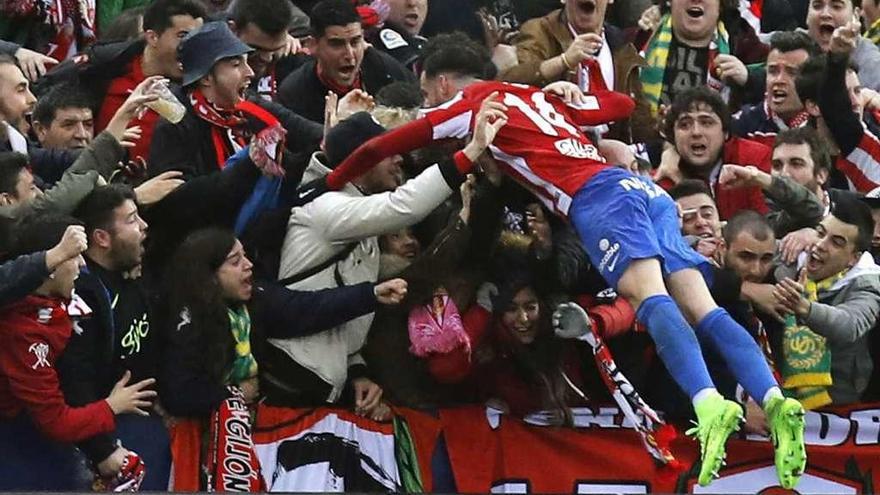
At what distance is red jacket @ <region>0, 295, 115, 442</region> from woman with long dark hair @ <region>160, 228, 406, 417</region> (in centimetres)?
53

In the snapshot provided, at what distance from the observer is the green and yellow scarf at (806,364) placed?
10539 millimetres

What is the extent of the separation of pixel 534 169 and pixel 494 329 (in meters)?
0.80

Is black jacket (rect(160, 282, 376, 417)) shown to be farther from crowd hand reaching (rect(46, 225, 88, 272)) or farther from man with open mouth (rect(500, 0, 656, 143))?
man with open mouth (rect(500, 0, 656, 143))

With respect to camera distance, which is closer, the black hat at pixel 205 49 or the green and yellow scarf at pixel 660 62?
the black hat at pixel 205 49

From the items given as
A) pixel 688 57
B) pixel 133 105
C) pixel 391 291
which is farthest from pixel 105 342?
pixel 688 57

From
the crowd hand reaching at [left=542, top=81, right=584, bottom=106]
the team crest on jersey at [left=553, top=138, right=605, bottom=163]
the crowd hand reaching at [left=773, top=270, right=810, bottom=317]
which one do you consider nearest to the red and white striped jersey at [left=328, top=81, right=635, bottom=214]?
the team crest on jersey at [left=553, top=138, right=605, bottom=163]

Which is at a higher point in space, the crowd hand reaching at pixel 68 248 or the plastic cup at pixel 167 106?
the crowd hand reaching at pixel 68 248

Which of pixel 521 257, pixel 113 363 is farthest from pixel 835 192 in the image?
pixel 113 363

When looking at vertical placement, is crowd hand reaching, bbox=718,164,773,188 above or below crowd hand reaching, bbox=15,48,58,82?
above

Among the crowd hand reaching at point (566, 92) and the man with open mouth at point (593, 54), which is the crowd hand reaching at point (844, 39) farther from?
the crowd hand reaching at point (566, 92)

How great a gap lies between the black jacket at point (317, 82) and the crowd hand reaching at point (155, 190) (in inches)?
63.7

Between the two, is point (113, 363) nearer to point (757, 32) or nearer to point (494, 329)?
point (494, 329)

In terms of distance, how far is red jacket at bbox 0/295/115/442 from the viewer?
947 cm

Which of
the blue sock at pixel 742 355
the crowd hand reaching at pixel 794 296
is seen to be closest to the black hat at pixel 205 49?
the blue sock at pixel 742 355
